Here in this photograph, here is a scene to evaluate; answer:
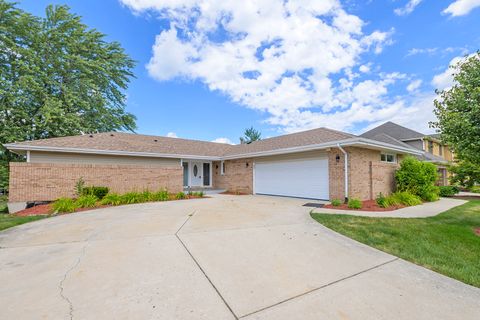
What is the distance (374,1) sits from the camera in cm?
981

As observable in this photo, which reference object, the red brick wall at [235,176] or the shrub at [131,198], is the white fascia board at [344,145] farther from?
the shrub at [131,198]

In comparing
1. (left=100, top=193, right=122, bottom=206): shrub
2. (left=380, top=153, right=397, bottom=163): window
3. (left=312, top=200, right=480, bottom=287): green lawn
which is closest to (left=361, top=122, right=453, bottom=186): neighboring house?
(left=380, top=153, right=397, bottom=163): window

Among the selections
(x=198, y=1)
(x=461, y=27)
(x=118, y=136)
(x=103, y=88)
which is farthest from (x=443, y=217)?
(x=103, y=88)

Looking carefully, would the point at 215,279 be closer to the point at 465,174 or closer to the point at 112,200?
the point at 112,200

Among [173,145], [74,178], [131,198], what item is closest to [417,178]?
[131,198]

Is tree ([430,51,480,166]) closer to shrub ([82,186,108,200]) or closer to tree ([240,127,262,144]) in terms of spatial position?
shrub ([82,186,108,200])

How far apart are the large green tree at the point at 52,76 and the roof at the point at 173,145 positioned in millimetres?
6774

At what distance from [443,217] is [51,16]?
2911cm

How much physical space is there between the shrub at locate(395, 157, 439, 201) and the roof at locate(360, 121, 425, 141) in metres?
10.4

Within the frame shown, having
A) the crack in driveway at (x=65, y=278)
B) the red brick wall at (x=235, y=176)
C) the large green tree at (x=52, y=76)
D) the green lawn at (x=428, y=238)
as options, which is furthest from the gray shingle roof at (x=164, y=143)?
the crack in driveway at (x=65, y=278)

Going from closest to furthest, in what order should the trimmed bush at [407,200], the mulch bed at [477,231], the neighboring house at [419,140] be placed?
the mulch bed at [477,231] → the trimmed bush at [407,200] → the neighboring house at [419,140]

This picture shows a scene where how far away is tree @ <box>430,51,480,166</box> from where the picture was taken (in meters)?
5.01

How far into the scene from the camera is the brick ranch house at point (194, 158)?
32.3 ft

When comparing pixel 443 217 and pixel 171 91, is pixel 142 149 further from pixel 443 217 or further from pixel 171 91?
pixel 443 217
